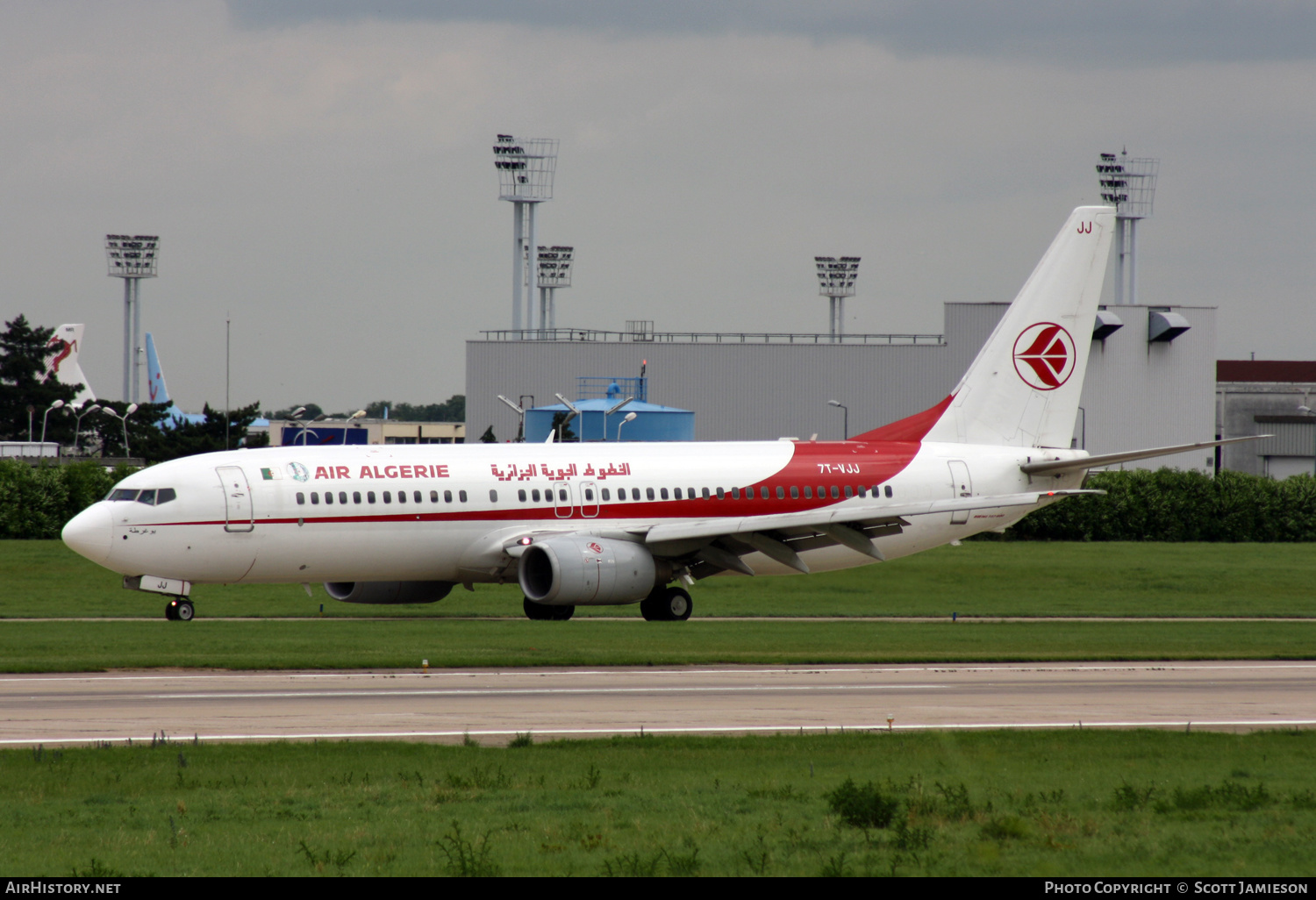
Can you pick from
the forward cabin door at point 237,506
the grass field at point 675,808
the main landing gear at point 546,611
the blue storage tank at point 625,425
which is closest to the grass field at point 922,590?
the main landing gear at point 546,611

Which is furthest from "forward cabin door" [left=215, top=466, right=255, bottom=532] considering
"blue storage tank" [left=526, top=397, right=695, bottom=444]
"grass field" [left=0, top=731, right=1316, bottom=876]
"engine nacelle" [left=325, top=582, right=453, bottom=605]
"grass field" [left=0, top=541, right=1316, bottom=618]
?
"blue storage tank" [left=526, top=397, right=695, bottom=444]

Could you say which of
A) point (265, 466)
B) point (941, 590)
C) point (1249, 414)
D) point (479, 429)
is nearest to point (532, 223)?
point (479, 429)

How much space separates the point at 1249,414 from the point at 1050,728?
121 meters

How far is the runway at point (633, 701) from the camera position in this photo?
65.8ft

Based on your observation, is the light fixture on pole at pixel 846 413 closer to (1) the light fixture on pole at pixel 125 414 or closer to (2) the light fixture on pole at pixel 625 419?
(2) the light fixture on pole at pixel 625 419

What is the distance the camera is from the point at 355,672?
87.3ft

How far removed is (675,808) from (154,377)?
18733 centimetres

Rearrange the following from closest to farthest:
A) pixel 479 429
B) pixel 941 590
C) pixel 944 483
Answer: pixel 944 483, pixel 941 590, pixel 479 429

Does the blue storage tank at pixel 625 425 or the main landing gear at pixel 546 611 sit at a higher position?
the blue storage tank at pixel 625 425

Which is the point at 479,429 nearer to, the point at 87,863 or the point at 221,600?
the point at 221,600

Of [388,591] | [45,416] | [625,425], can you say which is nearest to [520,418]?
[625,425]

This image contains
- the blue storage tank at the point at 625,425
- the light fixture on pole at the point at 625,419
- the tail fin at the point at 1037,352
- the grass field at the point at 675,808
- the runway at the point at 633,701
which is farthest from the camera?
the blue storage tank at the point at 625,425

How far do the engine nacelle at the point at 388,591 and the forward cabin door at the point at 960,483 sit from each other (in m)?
12.8

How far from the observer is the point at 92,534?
33625 millimetres
